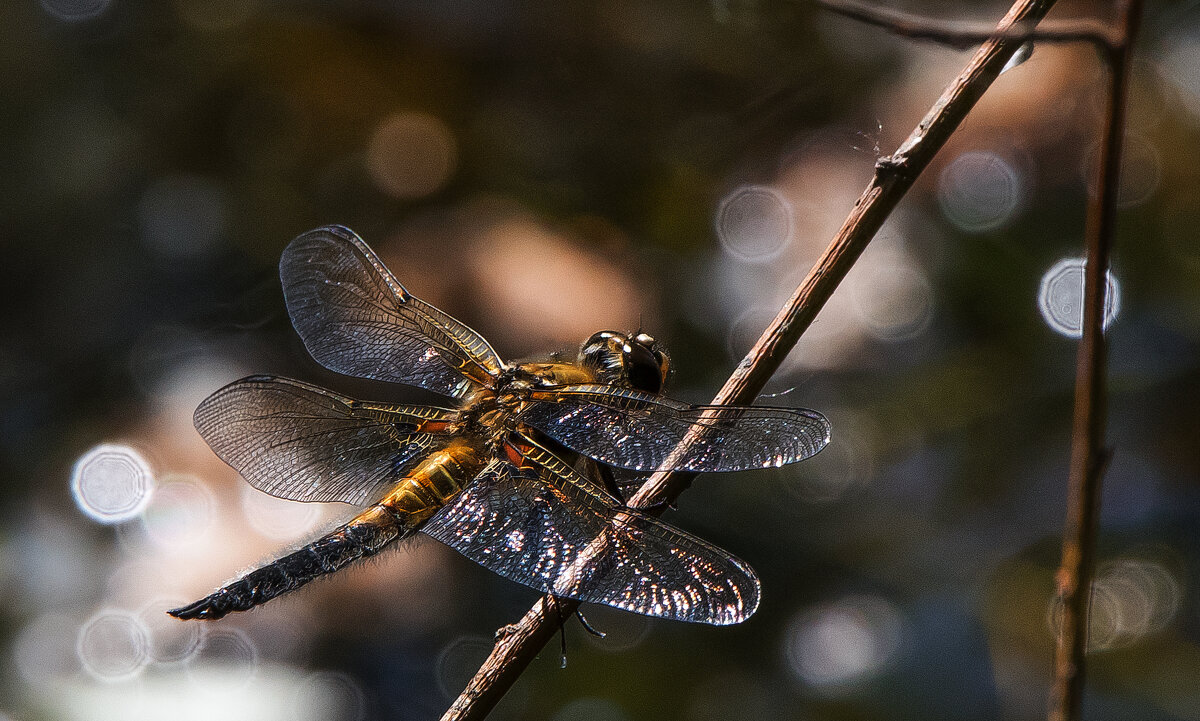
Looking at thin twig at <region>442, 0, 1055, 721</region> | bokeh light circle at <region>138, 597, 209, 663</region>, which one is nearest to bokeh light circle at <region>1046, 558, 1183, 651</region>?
thin twig at <region>442, 0, 1055, 721</region>

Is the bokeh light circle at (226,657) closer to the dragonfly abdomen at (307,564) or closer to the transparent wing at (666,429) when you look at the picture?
the dragonfly abdomen at (307,564)

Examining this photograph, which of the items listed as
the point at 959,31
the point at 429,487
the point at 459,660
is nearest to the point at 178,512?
the point at 459,660

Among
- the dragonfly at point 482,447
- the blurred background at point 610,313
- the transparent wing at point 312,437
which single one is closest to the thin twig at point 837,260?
the dragonfly at point 482,447

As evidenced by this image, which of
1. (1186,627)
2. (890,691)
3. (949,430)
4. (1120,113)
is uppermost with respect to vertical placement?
(949,430)

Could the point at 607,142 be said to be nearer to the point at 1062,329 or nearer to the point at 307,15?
the point at 307,15

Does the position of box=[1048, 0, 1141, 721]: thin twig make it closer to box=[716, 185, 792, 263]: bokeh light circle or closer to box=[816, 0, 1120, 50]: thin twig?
box=[816, 0, 1120, 50]: thin twig

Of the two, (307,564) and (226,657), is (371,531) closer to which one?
(307,564)

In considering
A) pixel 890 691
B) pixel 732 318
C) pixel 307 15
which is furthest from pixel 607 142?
pixel 890 691
